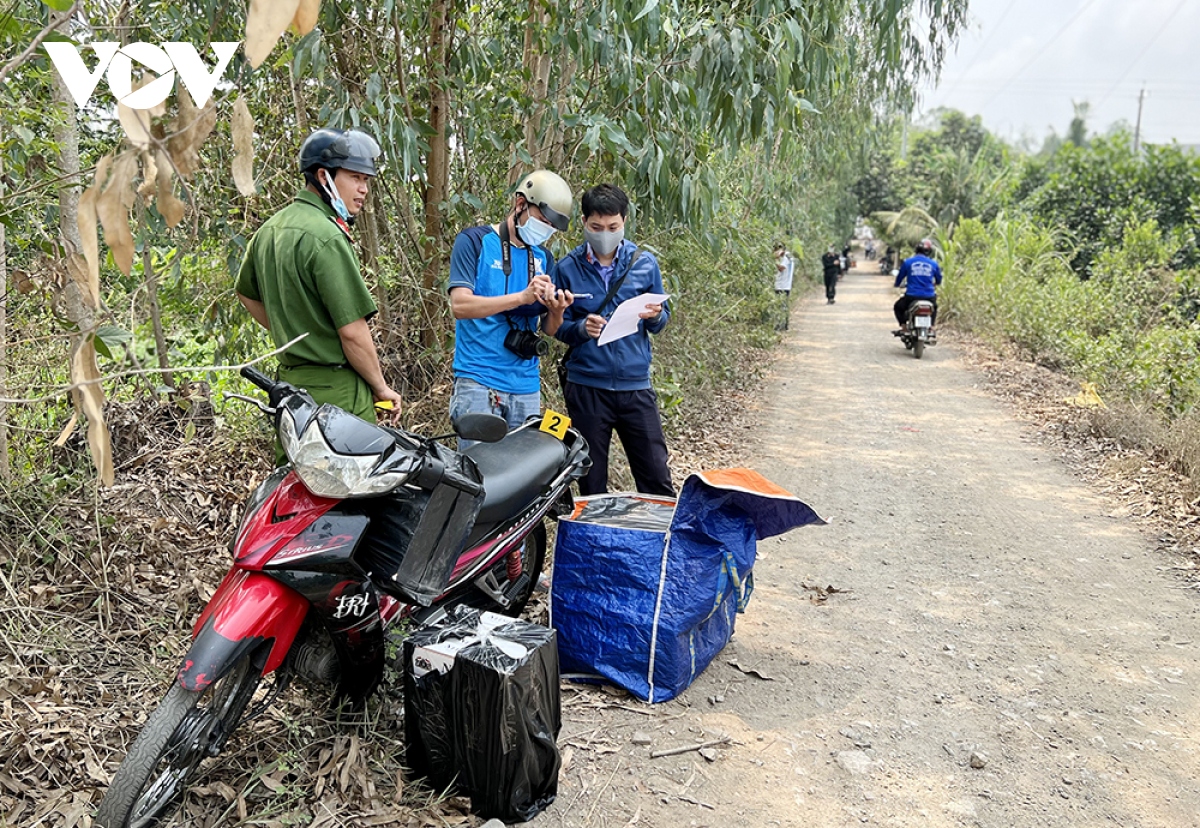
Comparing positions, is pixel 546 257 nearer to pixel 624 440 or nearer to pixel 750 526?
pixel 624 440

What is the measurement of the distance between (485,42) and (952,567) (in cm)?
373

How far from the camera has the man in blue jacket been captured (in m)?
3.96

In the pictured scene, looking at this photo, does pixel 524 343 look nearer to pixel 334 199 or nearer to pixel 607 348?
pixel 607 348

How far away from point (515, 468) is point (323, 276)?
93cm

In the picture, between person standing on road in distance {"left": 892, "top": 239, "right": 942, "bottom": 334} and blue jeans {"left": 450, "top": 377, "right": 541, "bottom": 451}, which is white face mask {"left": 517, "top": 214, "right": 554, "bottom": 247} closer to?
blue jeans {"left": 450, "top": 377, "right": 541, "bottom": 451}

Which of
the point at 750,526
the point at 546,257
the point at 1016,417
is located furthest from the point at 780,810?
the point at 1016,417

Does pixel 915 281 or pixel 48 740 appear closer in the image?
pixel 48 740

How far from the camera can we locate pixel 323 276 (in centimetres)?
285

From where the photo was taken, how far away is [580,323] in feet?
12.9

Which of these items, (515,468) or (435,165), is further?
(435,165)

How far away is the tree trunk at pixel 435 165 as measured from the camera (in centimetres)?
458

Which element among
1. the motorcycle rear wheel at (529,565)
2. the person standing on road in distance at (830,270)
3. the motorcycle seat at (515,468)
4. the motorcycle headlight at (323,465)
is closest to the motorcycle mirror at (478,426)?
the motorcycle seat at (515,468)

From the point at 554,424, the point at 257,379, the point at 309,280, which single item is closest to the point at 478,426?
the point at 257,379

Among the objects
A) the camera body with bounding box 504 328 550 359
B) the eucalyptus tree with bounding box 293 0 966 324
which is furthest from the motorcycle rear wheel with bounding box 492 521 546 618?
the eucalyptus tree with bounding box 293 0 966 324
